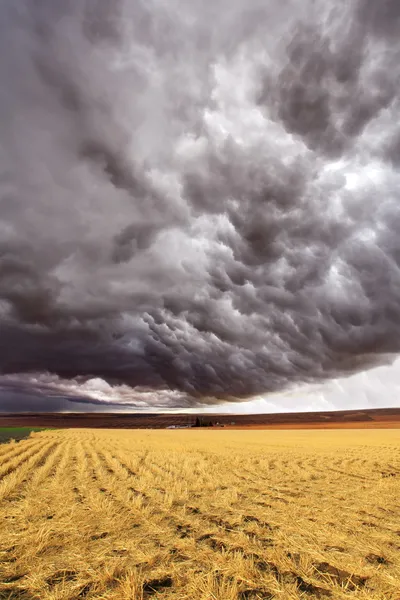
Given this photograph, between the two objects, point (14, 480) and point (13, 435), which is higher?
point (14, 480)

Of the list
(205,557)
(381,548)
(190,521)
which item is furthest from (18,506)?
(381,548)

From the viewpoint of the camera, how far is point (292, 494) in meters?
13.6

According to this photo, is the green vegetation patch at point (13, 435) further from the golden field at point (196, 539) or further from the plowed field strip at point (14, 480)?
the golden field at point (196, 539)

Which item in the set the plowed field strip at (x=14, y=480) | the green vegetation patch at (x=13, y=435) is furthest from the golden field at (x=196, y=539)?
the green vegetation patch at (x=13, y=435)

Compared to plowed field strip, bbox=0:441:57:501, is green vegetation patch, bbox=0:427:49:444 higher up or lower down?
lower down

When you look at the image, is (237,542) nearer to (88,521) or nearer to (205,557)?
(205,557)

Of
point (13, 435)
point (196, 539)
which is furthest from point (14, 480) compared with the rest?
point (13, 435)

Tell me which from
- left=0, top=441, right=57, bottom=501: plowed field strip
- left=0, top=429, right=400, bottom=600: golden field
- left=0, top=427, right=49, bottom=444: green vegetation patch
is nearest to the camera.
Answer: left=0, top=429, right=400, bottom=600: golden field

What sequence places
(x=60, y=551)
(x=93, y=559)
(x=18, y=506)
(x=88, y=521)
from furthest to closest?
(x=18, y=506)
(x=88, y=521)
(x=60, y=551)
(x=93, y=559)

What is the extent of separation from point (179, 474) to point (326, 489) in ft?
21.8

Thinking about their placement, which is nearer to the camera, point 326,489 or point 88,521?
point 88,521

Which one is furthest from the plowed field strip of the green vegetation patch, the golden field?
Answer: the green vegetation patch

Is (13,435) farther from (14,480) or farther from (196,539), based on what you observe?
(196,539)

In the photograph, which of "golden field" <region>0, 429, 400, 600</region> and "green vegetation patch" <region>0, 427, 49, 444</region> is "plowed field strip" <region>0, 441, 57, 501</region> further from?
"green vegetation patch" <region>0, 427, 49, 444</region>
